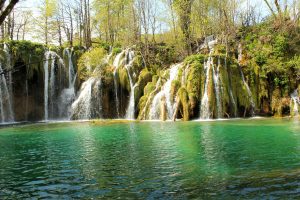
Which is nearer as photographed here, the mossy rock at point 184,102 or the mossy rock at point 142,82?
the mossy rock at point 184,102

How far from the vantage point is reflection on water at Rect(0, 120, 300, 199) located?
8898 millimetres

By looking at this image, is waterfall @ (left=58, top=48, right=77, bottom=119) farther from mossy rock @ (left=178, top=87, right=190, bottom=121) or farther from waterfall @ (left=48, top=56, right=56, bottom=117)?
mossy rock @ (left=178, top=87, right=190, bottom=121)

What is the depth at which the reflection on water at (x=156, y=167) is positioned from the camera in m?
8.90

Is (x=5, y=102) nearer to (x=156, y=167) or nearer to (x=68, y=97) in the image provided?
(x=68, y=97)

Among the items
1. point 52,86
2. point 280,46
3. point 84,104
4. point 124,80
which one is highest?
point 280,46

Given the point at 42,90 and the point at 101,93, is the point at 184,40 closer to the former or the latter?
the point at 101,93

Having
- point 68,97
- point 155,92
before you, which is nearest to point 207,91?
point 155,92

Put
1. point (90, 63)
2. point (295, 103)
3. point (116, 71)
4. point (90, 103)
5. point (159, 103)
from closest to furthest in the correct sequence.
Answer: point (295, 103), point (159, 103), point (90, 103), point (116, 71), point (90, 63)

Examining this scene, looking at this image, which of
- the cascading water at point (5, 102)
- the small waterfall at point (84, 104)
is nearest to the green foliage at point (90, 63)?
the small waterfall at point (84, 104)

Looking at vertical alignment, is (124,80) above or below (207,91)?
above

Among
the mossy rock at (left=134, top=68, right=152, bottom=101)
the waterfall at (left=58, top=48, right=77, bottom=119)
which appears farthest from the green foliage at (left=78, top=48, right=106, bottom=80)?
the mossy rock at (left=134, top=68, right=152, bottom=101)

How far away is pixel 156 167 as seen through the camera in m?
11.6

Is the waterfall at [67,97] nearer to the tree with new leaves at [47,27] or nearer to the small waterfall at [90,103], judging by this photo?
the small waterfall at [90,103]

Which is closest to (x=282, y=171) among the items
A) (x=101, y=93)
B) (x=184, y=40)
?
(x=101, y=93)
